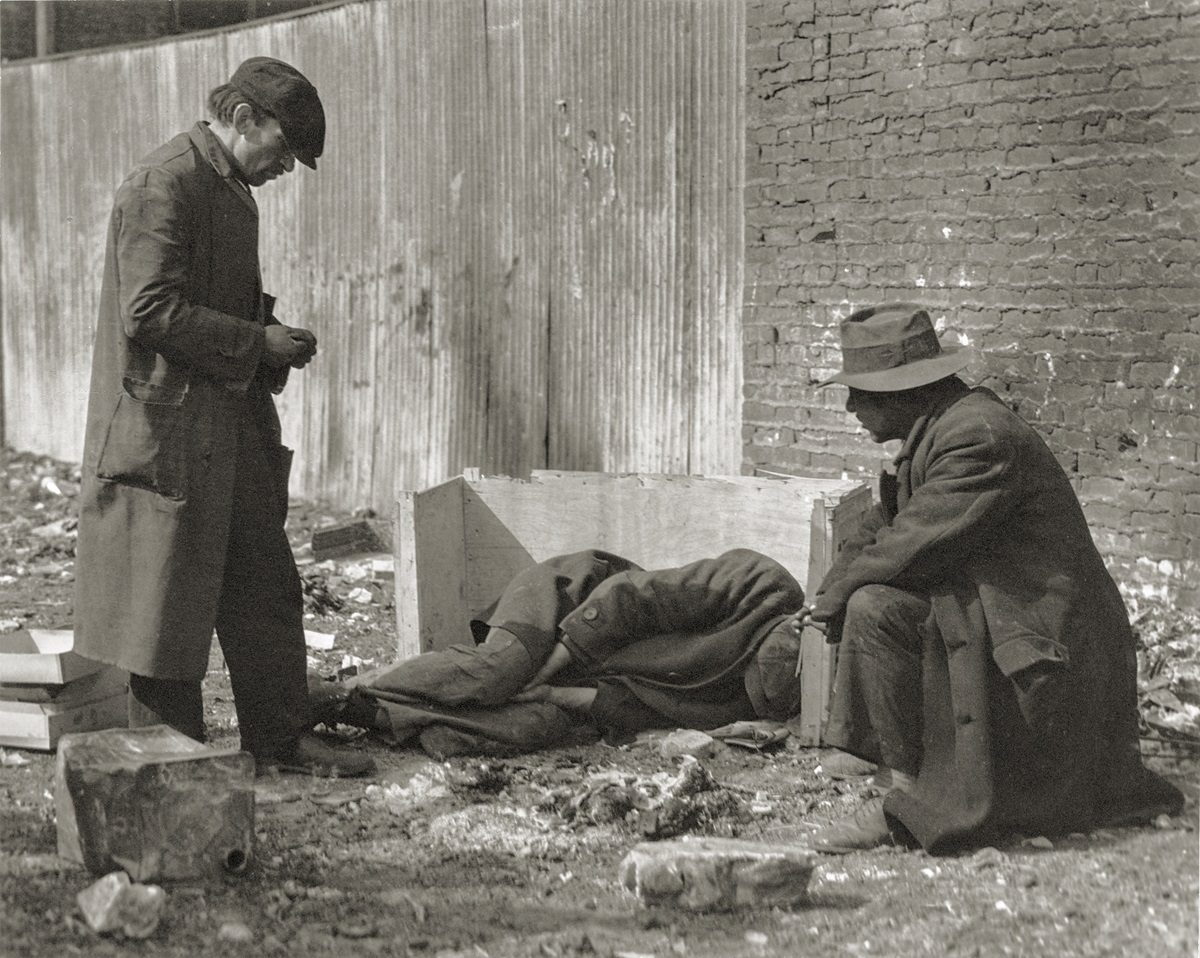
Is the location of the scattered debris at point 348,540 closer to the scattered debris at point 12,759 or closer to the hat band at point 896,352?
the scattered debris at point 12,759

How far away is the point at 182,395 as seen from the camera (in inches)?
173

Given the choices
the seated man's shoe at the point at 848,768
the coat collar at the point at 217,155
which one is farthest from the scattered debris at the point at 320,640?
the coat collar at the point at 217,155

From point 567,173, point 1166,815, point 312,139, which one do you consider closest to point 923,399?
point 1166,815

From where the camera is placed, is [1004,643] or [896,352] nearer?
[1004,643]

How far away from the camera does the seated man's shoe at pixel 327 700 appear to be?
16.8ft

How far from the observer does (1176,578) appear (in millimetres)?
6148

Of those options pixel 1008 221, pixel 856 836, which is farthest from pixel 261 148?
pixel 1008 221

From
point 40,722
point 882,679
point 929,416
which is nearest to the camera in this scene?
point 882,679

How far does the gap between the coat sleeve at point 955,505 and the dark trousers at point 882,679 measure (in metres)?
0.09

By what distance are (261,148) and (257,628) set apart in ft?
4.63

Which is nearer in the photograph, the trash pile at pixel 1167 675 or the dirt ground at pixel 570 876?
the dirt ground at pixel 570 876

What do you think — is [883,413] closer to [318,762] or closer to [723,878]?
[723,878]

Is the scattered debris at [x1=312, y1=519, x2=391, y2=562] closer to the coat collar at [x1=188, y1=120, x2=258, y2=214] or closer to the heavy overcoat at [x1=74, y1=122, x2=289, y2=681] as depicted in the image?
the heavy overcoat at [x1=74, y1=122, x2=289, y2=681]

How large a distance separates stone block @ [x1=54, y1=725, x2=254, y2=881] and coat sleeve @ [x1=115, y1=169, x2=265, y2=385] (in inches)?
43.6
